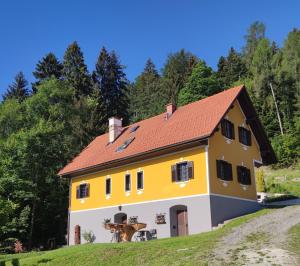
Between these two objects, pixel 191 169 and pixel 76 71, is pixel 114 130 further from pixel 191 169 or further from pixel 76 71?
pixel 76 71

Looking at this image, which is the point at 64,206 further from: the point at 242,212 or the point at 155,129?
the point at 242,212

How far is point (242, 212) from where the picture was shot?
24953mm

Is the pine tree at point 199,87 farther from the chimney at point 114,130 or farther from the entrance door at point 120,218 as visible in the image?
the entrance door at point 120,218

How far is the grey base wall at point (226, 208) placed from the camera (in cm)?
2237

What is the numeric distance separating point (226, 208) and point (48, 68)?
40587 millimetres

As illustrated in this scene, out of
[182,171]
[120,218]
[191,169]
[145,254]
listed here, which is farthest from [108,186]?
[145,254]

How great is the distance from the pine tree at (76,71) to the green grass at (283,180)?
26.9m

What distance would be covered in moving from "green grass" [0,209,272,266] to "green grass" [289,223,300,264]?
9.62ft

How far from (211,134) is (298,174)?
2329 centimetres

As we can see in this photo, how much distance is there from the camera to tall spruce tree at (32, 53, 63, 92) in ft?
185

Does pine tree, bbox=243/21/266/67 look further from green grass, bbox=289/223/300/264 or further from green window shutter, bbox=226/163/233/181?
green grass, bbox=289/223/300/264

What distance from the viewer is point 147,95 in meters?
68.4

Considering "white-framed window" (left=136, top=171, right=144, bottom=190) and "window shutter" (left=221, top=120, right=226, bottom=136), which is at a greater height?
"window shutter" (left=221, top=120, right=226, bottom=136)

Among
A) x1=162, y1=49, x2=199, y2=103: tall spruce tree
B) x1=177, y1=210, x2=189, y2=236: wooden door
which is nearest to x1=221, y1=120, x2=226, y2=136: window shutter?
x1=177, y1=210, x2=189, y2=236: wooden door
